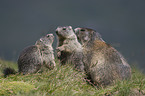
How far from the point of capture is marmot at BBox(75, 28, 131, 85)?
590 cm

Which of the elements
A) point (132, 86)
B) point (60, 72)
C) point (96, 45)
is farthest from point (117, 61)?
point (60, 72)

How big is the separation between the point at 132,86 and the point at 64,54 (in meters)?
4.39

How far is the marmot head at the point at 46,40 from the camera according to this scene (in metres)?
7.34

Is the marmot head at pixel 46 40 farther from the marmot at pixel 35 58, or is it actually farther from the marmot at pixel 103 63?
the marmot at pixel 103 63

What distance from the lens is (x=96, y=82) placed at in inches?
240

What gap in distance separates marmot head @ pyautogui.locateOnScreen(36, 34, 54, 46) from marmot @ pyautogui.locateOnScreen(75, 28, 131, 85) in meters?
1.64

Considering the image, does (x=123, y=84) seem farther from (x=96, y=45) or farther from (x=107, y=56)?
(x=96, y=45)

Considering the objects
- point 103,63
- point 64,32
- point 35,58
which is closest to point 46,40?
point 35,58

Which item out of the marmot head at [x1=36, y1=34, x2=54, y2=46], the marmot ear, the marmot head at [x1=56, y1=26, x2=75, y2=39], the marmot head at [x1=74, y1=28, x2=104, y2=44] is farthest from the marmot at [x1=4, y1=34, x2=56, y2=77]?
the marmot ear

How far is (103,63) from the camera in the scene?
5949 millimetres

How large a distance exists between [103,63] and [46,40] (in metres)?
2.66

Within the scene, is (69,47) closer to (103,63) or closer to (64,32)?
(64,32)

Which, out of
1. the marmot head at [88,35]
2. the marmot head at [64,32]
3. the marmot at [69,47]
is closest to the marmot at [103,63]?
the marmot head at [88,35]

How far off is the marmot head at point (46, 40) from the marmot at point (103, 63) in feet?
5.38
